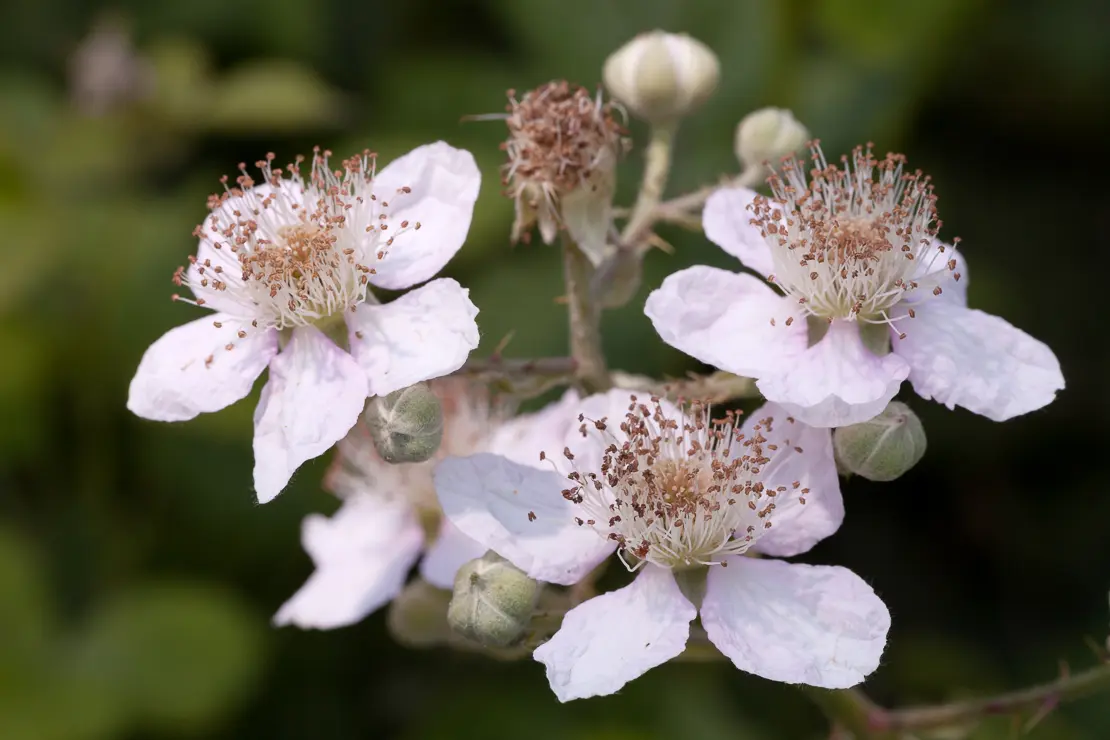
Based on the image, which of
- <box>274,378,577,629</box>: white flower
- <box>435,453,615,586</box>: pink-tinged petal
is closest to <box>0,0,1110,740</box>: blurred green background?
<box>274,378,577,629</box>: white flower

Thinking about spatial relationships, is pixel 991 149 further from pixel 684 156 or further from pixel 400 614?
pixel 400 614

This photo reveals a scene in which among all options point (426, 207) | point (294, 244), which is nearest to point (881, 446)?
point (426, 207)

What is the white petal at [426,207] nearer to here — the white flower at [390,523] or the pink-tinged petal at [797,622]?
the white flower at [390,523]

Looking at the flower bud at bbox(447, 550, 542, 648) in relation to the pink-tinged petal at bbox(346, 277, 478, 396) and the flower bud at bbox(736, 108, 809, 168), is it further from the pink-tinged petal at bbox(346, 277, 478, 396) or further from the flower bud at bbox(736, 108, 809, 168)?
the flower bud at bbox(736, 108, 809, 168)

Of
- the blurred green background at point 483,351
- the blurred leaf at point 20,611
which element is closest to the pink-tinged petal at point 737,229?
the blurred green background at point 483,351

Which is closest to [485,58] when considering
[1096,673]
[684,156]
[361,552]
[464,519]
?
[684,156]

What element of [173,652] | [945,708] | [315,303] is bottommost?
[173,652]

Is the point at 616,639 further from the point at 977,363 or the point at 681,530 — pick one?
the point at 977,363

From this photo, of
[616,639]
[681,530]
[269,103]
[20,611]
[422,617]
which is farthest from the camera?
[269,103]
